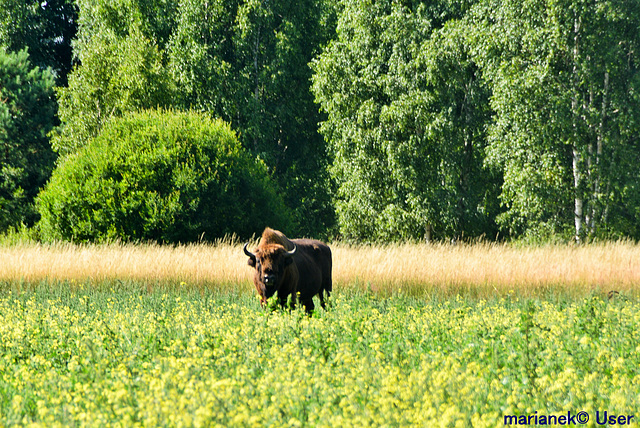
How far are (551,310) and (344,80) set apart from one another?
21.0 metres

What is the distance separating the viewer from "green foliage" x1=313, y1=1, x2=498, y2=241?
27625 mm

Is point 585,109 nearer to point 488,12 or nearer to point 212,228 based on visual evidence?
point 488,12

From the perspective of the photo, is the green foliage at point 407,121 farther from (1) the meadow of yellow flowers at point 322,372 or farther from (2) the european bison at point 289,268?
(1) the meadow of yellow flowers at point 322,372

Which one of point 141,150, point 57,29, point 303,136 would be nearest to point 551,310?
point 141,150

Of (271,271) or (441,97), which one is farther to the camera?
(441,97)

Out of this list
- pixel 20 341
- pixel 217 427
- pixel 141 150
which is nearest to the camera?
pixel 217 427

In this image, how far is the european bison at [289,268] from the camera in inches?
419

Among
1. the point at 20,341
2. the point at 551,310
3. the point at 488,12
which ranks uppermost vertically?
the point at 488,12

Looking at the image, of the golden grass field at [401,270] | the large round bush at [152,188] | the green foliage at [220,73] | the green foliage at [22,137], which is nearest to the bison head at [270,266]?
the golden grass field at [401,270]

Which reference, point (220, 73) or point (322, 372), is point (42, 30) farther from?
point (322, 372)

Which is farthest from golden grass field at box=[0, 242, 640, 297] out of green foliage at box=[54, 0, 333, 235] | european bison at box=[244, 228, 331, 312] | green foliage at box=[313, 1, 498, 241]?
green foliage at box=[54, 0, 333, 235]

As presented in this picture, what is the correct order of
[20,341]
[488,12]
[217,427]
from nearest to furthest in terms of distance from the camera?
[217,427]
[20,341]
[488,12]

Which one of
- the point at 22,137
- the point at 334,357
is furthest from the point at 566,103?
the point at 22,137

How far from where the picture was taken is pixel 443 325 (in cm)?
867
